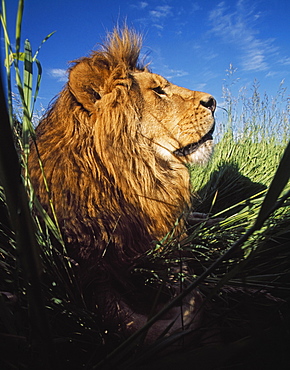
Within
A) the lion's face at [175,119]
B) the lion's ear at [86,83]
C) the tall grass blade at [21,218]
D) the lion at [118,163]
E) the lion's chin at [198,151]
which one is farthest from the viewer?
the lion's chin at [198,151]

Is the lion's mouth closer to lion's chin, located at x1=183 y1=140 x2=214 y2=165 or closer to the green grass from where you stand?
lion's chin, located at x1=183 y1=140 x2=214 y2=165

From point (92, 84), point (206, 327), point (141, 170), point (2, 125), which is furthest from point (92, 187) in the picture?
point (2, 125)

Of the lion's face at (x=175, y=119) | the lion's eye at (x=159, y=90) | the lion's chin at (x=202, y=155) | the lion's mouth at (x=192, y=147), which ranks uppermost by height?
the lion's eye at (x=159, y=90)

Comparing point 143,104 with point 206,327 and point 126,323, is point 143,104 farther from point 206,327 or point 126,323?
point 206,327

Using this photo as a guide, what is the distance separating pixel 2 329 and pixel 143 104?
1308 millimetres

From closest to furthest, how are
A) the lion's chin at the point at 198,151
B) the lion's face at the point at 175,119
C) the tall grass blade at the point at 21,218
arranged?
1. the tall grass blade at the point at 21,218
2. the lion's face at the point at 175,119
3. the lion's chin at the point at 198,151

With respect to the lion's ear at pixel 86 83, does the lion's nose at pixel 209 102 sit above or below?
below

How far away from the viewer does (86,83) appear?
4.78 feet

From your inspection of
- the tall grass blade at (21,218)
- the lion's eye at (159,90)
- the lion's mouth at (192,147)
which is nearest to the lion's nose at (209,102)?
the lion's mouth at (192,147)

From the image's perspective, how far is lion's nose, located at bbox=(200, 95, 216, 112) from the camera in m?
1.80

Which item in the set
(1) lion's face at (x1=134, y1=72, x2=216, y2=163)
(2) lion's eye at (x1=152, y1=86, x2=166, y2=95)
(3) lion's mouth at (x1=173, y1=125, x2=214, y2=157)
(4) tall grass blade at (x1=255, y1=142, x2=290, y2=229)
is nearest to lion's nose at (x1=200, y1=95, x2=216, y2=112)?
(1) lion's face at (x1=134, y1=72, x2=216, y2=163)

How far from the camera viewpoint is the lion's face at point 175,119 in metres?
1.65

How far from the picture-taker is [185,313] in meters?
1.15

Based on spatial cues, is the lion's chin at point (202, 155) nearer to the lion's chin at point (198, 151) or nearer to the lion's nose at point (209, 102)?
the lion's chin at point (198, 151)
